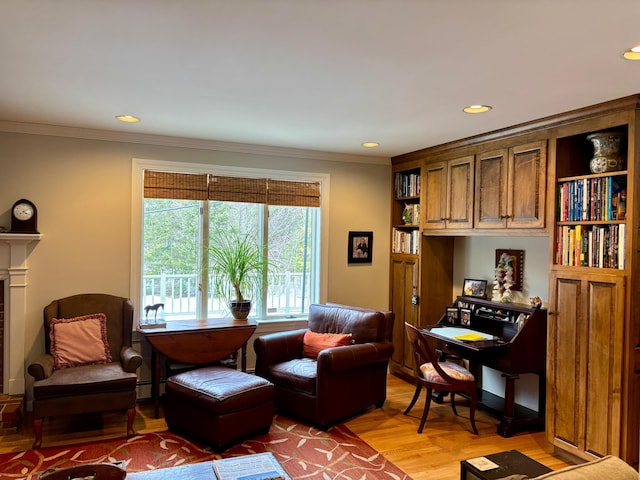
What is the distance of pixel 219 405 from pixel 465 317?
226 centimetres

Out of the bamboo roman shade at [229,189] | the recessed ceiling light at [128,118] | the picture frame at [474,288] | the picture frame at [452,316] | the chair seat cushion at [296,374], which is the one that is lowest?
the chair seat cushion at [296,374]

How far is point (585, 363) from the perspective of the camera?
311 centimetres

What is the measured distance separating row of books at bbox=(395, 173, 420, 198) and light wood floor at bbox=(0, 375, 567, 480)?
6.90 ft

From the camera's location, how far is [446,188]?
445cm

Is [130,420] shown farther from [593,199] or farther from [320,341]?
[593,199]

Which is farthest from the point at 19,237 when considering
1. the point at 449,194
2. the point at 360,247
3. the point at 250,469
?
the point at 449,194

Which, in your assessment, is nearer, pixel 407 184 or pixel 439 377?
pixel 439 377

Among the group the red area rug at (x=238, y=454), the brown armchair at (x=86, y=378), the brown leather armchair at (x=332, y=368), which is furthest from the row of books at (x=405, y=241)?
the brown armchair at (x=86, y=378)

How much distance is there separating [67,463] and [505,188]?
361 cm

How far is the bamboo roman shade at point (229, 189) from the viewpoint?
4332 mm

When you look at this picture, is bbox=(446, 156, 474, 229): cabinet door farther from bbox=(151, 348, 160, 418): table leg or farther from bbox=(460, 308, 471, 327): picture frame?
bbox=(151, 348, 160, 418): table leg

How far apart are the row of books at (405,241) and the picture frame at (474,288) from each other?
56 centimetres

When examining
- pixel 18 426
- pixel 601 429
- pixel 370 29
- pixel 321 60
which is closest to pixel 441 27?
pixel 370 29

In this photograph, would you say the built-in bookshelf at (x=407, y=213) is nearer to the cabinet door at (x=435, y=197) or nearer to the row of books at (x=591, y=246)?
the cabinet door at (x=435, y=197)
